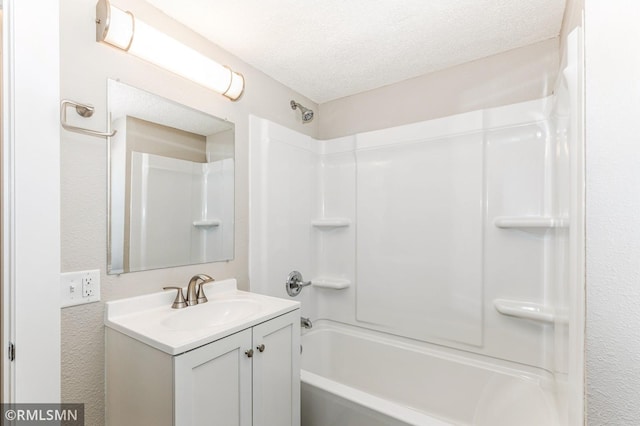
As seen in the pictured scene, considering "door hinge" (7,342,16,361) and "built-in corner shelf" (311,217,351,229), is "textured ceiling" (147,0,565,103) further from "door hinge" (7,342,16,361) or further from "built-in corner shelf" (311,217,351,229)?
"door hinge" (7,342,16,361)

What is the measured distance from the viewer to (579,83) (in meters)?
0.93

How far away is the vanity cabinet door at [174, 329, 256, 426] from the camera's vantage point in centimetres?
96

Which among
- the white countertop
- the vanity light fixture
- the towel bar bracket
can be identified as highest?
the vanity light fixture

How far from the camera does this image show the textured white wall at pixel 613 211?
756 millimetres

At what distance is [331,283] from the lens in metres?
2.31

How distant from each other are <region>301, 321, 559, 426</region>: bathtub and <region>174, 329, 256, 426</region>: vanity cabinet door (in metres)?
0.50

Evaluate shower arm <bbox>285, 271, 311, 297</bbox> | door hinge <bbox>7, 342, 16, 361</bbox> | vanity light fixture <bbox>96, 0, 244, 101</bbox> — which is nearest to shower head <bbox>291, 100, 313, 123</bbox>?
vanity light fixture <bbox>96, 0, 244, 101</bbox>

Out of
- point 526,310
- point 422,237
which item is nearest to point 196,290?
point 422,237

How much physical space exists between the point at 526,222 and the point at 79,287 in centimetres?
210

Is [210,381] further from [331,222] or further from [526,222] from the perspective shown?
[526,222]

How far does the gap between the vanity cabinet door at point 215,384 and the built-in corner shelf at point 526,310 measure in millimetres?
1424

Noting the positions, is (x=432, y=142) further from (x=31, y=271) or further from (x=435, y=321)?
(x=31, y=271)

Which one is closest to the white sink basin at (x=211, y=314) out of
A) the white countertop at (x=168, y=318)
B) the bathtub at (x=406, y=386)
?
the white countertop at (x=168, y=318)

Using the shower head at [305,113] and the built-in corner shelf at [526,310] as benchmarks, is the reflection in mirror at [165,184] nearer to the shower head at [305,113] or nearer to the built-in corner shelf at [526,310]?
the shower head at [305,113]
